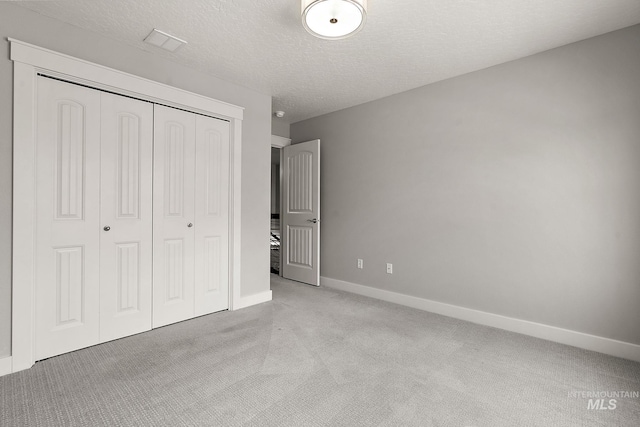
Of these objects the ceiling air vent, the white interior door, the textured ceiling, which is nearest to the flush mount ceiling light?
the textured ceiling

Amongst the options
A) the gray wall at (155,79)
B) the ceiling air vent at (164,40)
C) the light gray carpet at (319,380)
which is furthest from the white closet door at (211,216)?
the ceiling air vent at (164,40)

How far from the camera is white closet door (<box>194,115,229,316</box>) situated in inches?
121

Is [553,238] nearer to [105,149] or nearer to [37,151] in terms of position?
[105,149]

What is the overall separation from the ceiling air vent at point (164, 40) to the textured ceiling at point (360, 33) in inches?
1.8

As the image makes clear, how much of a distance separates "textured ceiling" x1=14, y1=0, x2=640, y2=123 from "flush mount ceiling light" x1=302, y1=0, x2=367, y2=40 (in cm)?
23

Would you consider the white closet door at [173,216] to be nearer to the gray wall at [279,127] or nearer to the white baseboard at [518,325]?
the gray wall at [279,127]

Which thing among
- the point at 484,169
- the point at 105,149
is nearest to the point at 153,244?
the point at 105,149

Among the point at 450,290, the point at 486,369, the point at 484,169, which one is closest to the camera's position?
the point at 486,369

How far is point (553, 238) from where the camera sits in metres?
2.63

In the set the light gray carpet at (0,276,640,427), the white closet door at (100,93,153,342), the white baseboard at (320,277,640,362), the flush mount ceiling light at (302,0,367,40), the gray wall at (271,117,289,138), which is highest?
the gray wall at (271,117,289,138)

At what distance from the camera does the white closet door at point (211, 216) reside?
3.08 meters

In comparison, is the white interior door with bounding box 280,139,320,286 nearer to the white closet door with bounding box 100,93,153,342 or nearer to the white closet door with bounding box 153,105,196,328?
the white closet door with bounding box 153,105,196,328

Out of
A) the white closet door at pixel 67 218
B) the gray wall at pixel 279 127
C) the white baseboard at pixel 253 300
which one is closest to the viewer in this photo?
the white closet door at pixel 67 218

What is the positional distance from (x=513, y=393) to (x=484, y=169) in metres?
1.97
